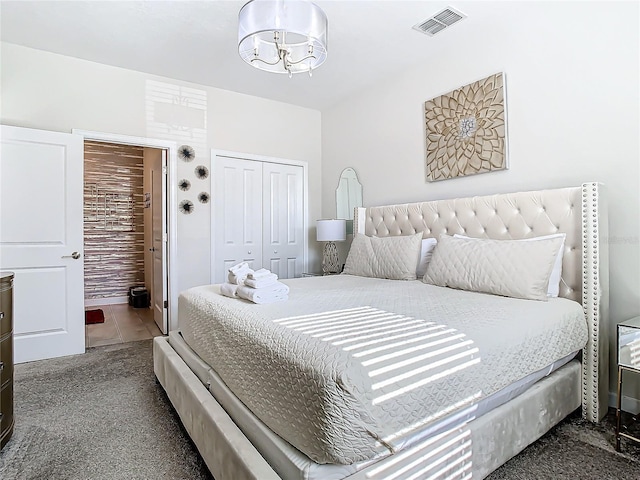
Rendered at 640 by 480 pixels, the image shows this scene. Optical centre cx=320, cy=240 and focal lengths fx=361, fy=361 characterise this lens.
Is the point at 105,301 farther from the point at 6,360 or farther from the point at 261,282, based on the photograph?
the point at 261,282

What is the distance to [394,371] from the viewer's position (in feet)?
3.82

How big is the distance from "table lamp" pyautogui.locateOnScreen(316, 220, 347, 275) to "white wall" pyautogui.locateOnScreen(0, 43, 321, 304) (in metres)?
0.65

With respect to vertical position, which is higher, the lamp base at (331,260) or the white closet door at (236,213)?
the white closet door at (236,213)

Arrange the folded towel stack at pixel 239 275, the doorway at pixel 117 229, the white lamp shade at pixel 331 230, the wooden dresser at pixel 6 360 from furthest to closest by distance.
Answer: the doorway at pixel 117 229
the white lamp shade at pixel 331 230
the folded towel stack at pixel 239 275
the wooden dresser at pixel 6 360

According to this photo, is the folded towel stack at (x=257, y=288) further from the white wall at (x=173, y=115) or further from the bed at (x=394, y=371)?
the white wall at (x=173, y=115)

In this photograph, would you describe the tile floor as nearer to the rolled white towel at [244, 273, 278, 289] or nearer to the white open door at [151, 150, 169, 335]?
the white open door at [151, 150, 169, 335]

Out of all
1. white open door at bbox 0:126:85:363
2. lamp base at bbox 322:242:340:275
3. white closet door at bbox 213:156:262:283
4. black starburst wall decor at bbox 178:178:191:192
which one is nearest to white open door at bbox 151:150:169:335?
black starburst wall decor at bbox 178:178:191:192

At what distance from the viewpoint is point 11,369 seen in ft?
6.16

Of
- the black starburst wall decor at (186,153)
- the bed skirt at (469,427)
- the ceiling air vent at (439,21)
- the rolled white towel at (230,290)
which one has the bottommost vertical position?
the bed skirt at (469,427)

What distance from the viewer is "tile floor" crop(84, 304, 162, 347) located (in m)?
3.81

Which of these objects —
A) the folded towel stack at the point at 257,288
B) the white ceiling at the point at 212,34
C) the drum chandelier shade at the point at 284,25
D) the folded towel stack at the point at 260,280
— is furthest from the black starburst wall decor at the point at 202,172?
the folded towel stack at the point at 260,280

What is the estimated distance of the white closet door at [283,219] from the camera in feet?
15.0

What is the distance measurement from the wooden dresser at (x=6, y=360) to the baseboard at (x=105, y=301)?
4.35m

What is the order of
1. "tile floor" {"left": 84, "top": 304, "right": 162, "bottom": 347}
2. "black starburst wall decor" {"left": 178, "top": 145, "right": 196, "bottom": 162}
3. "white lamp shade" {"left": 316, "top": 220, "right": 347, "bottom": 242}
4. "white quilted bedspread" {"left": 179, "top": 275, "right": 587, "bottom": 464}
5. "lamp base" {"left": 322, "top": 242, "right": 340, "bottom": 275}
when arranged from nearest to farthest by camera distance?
"white quilted bedspread" {"left": 179, "top": 275, "right": 587, "bottom": 464} → "tile floor" {"left": 84, "top": 304, "right": 162, "bottom": 347} → "black starburst wall decor" {"left": 178, "top": 145, "right": 196, "bottom": 162} → "white lamp shade" {"left": 316, "top": 220, "right": 347, "bottom": 242} → "lamp base" {"left": 322, "top": 242, "right": 340, "bottom": 275}
